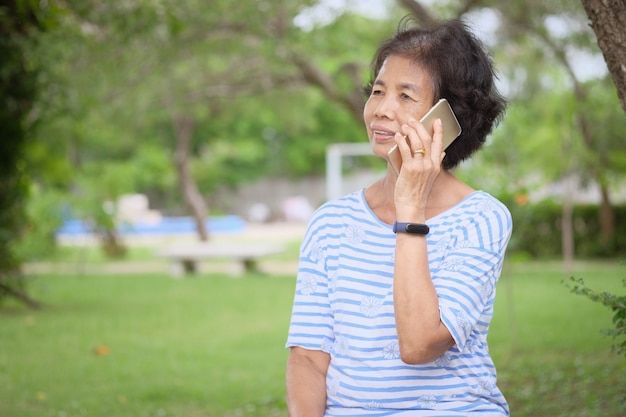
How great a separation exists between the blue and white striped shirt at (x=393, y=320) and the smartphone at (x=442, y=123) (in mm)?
172

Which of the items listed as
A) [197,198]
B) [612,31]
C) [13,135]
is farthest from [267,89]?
[612,31]

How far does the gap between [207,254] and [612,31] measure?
45.8ft

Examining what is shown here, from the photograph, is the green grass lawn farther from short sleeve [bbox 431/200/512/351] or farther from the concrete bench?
the concrete bench

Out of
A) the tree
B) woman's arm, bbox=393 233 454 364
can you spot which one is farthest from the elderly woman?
the tree

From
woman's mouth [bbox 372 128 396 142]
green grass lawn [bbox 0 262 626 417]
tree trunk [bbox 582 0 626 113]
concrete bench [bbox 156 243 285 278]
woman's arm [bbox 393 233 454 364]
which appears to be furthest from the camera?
concrete bench [bbox 156 243 285 278]

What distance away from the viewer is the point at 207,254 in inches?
642

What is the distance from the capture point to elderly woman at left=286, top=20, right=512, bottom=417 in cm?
215

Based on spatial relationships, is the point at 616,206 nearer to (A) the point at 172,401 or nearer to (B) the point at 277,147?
(A) the point at 172,401

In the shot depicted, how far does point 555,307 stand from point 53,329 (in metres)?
6.31

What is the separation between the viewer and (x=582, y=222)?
1984 centimetres

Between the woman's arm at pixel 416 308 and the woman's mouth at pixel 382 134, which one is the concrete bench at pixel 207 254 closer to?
the woman's mouth at pixel 382 134

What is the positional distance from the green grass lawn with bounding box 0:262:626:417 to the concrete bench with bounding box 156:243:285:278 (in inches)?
87.5

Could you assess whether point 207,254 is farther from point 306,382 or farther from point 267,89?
point 306,382

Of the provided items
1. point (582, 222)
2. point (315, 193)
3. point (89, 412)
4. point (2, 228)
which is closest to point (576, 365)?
point (89, 412)
